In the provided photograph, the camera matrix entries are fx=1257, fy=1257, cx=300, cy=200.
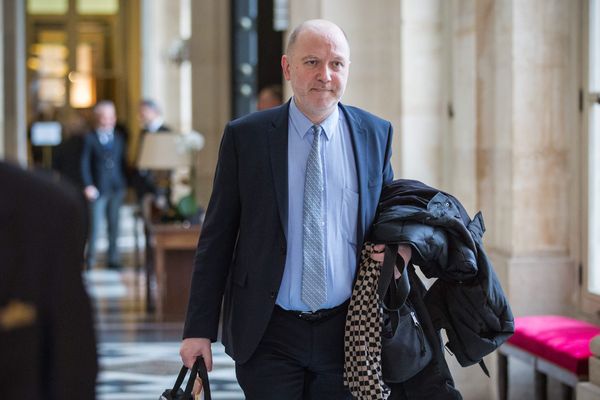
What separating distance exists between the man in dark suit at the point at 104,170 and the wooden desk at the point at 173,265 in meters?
4.46

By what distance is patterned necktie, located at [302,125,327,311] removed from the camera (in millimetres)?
3838

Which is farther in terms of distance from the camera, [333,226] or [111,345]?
[111,345]

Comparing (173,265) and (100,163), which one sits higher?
(100,163)

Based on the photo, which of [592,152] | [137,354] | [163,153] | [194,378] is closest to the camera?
[194,378]

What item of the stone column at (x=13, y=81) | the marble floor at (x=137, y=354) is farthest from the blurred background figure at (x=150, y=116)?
the stone column at (x=13, y=81)

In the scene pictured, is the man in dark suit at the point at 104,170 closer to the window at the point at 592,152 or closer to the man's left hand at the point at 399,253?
the window at the point at 592,152

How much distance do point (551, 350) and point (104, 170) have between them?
1100 cm

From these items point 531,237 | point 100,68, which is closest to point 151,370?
point 531,237

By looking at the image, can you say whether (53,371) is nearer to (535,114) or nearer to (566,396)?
(566,396)

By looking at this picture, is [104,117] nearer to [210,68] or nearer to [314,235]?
[210,68]

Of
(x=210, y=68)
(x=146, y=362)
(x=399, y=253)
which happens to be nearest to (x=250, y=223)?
(x=399, y=253)

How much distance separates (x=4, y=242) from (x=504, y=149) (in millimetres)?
5188

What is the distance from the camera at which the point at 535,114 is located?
660 cm

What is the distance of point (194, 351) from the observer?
3.95m
